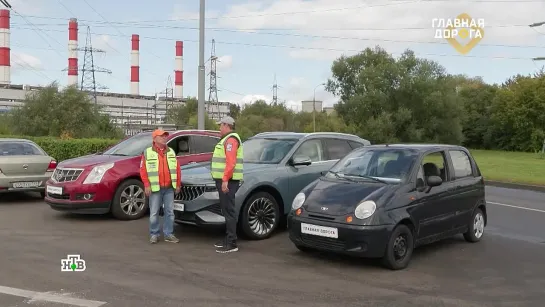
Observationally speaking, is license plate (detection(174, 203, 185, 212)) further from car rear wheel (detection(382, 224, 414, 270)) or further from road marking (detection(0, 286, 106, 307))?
car rear wheel (detection(382, 224, 414, 270))

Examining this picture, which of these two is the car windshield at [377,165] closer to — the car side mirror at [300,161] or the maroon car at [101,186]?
the car side mirror at [300,161]

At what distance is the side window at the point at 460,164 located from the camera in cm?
794

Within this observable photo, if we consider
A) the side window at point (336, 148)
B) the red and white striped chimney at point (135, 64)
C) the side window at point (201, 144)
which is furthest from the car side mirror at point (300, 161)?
the red and white striped chimney at point (135, 64)

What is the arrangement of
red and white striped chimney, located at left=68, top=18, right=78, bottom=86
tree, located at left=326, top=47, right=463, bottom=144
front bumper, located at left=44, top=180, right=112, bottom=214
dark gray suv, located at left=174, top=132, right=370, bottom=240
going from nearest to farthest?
dark gray suv, located at left=174, top=132, right=370, bottom=240, front bumper, located at left=44, top=180, right=112, bottom=214, tree, located at left=326, top=47, right=463, bottom=144, red and white striped chimney, located at left=68, top=18, right=78, bottom=86

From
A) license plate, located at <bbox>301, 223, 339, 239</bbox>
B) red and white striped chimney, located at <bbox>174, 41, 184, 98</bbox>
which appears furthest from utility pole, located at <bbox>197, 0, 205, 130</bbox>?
red and white striped chimney, located at <bbox>174, 41, 184, 98</bbox>

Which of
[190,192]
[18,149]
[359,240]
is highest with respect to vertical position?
[18,149]

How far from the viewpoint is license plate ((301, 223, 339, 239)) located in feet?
20.9

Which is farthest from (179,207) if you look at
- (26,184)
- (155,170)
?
(26,184)

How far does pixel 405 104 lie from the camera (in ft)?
201

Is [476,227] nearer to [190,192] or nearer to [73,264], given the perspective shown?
[190,192]

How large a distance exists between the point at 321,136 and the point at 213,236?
2.65 m

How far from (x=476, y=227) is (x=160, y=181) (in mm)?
4957

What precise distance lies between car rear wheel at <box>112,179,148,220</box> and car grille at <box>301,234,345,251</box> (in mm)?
4313

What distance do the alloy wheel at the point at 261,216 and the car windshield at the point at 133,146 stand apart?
10.9ft
